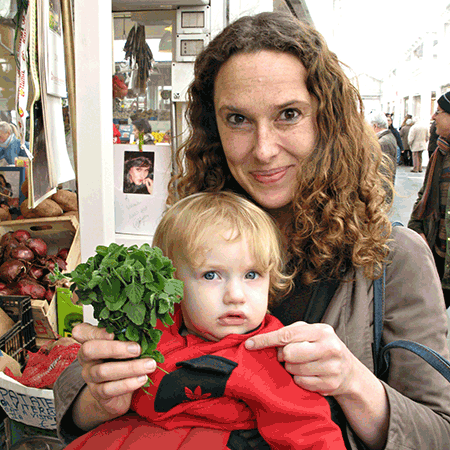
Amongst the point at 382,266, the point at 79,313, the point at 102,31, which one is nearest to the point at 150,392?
the point at 382,266

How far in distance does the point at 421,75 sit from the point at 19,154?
2984 centimetres

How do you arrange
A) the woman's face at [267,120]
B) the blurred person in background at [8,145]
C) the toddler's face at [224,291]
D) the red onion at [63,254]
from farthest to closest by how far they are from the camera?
the blurred person in background at [8,145] < the red onion at [63,254] < the woman's face at [267,120] < the toddler's face at [224,291]

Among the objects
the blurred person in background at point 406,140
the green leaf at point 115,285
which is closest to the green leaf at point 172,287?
the green leaf at point 115,285

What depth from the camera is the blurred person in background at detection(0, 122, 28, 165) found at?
4289mm

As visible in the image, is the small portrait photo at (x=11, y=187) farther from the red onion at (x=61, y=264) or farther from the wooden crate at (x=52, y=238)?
the red onion at (x=61, y=264)

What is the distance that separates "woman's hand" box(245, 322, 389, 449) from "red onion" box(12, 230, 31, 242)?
2.61 meters

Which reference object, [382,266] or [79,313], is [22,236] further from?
[382,266]

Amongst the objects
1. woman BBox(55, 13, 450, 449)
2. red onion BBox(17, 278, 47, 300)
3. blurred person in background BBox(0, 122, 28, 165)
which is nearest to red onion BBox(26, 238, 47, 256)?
red onion BBox(17, 278, 47, 300)

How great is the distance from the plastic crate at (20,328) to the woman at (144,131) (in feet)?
4.39

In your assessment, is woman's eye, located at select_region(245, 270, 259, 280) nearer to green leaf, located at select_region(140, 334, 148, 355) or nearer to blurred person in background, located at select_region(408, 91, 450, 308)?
green leaf, located at select_region(140, 334, 148, 355)

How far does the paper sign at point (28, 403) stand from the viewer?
82.8 inches

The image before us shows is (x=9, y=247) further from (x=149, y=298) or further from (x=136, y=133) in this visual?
(x=149, y=298)

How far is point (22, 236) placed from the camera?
326 centimetres

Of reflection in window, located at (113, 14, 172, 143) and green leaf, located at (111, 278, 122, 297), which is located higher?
reflection in window, located at (113, 14, 172, 143)
